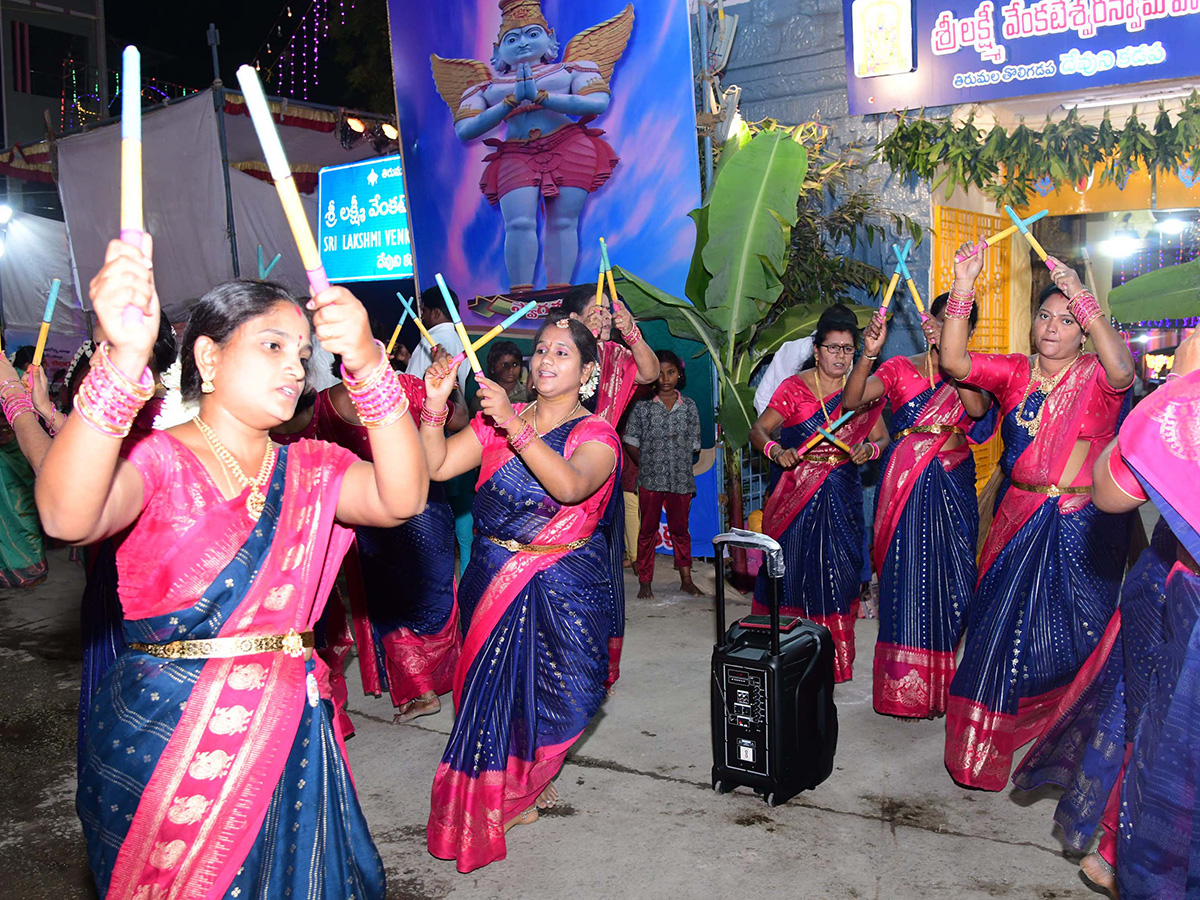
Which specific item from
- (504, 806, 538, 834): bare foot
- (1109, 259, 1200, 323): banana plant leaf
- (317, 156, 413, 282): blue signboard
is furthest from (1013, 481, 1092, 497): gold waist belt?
(317, 156, 413, 282): blue signboard

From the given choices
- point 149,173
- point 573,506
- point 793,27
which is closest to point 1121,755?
point 573,506

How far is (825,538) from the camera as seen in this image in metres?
5.12

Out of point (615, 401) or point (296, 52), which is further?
point (296, 52)

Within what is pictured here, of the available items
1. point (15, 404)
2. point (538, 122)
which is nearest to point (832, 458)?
point (15, 404)

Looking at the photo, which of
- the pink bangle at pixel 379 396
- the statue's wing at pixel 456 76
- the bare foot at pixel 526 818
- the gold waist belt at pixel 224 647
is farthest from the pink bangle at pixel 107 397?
the statue's wing at pixel 456 76

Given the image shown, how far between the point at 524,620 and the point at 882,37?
5122 mm

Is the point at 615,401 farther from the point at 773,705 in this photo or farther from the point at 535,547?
the point at 773,705

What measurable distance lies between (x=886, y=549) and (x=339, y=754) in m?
3.25

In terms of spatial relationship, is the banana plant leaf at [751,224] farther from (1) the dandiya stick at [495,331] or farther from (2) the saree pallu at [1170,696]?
(2) the saree pallu at [1170,696]

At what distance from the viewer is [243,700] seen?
1.90 m

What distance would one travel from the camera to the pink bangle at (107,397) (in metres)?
1.48

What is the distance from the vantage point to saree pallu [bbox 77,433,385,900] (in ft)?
6.01

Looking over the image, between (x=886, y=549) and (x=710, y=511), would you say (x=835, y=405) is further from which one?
(x=710, y=511)

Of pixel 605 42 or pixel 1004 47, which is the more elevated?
pixel 605 42
